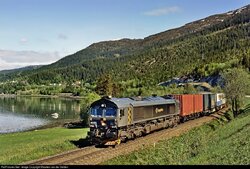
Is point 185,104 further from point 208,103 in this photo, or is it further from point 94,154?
point 94,154

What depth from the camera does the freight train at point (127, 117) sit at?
1403 inches

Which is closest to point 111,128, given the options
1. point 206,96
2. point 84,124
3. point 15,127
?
point 206,96

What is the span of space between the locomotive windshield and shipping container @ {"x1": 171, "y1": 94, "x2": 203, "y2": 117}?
74.1 feet

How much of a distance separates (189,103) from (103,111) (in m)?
29.0

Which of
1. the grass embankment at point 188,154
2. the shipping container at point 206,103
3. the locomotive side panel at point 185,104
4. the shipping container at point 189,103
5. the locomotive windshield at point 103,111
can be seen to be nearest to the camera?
the grass embankment at point 188,154

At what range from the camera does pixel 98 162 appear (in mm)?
28797

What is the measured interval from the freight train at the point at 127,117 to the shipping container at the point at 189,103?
1306 mm

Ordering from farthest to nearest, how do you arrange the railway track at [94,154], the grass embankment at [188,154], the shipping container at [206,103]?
the shipping container at [206,103] → the railway track at [94,154] → the grass embankment at [188,154]

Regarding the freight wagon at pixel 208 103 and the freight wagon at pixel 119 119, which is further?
the freight wagon at pixel 208 103

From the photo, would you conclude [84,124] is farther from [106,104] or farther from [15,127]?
[106,104]

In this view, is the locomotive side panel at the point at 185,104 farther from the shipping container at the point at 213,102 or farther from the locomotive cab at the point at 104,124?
the locomotive cab at the point at 104,124

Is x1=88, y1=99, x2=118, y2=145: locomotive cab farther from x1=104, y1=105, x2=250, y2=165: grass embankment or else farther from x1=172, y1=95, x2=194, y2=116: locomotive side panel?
x1=172, y1=95, x2=194, y2=116: locomotive side panel

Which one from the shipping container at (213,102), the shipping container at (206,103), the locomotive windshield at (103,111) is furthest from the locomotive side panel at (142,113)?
the shipping container at (213,102)

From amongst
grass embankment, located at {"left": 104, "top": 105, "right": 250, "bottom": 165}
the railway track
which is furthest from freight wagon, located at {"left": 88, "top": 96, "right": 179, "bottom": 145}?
grass embankment, located at {"left": 104, "top": 105, "right": 250, "bottom": 165}
